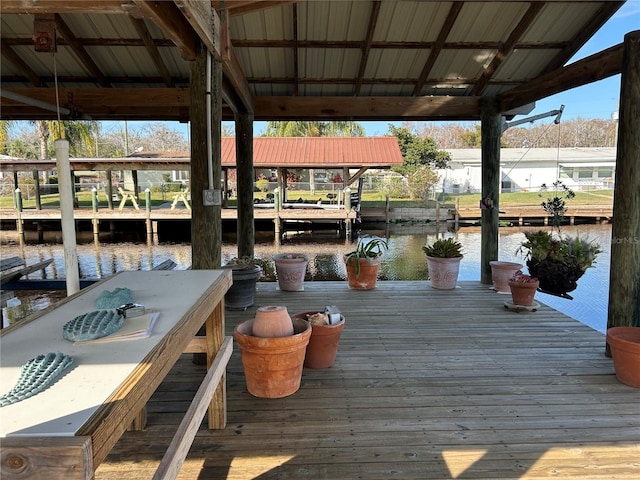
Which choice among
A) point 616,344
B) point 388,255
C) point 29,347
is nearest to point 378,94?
point 616,344

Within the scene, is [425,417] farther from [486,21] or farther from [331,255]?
[331,255]

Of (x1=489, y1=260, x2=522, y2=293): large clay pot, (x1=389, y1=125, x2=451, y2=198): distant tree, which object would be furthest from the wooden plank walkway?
(x1=389, y1=125, x2=451, y2=198): distant tree

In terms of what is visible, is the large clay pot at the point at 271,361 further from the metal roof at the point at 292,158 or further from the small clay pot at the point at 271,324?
the metal roof at the point at 292,158

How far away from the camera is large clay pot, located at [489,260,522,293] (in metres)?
5.28

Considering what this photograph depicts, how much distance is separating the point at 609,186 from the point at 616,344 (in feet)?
90.2

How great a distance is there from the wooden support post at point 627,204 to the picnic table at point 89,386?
304cm

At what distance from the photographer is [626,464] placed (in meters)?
2.03

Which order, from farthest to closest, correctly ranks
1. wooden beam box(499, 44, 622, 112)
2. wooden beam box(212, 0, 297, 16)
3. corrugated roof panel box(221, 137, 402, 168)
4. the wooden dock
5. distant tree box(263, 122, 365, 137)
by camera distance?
distant tree box(263, 122, 365, 137) → the wooden dock → corrugated roof panel box(221, 137, 402, 168) → wooden beam box(499, 44, 622, 112) → wooden beam box(212, 0, 297, 16)

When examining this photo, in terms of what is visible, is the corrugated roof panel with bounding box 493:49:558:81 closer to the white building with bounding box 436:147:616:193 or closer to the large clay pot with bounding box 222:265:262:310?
the large clay pot with bounding box 222:265:262:310

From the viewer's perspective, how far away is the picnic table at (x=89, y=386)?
0.76 m

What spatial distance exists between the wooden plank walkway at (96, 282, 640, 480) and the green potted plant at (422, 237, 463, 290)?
164cm

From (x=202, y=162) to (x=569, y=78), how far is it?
3539 mm

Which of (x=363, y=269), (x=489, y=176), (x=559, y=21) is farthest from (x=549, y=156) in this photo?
(x=363, y=269)

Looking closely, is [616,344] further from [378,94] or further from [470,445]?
[378,94]
